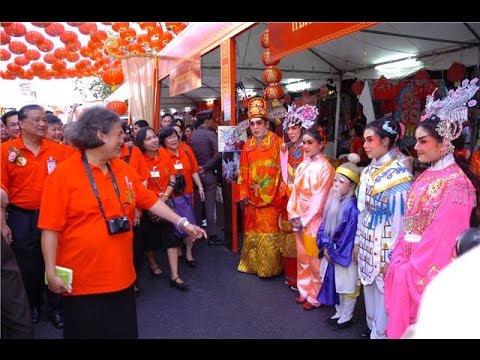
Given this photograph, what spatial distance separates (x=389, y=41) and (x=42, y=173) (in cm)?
548

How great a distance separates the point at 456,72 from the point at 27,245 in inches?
227

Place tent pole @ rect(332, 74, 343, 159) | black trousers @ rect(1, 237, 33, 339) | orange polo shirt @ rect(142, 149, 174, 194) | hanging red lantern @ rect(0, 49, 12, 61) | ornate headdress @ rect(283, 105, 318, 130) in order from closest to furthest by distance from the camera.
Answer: black trousers @ rect(1, 237, 33, 339) < ornate headdress @ rect(283, 105, 318, 130) < orange polo shirt @ rect(142, 149, 174, 194) < tent pole @ rect(332, 74, 343, 159) < hanging red lantern @ rect(0, 49, 12, 61)

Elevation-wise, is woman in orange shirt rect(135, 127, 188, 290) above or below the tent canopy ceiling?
below

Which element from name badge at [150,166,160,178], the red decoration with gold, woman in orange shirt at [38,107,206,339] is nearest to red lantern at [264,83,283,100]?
name badge at [150,166,160,178]

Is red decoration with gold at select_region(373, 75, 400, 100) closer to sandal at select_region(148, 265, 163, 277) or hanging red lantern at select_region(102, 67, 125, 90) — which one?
sandal at select_region(148, 265, 163, 277)

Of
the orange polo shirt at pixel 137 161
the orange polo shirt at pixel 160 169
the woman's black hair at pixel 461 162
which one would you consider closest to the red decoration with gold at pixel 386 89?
the orange polo shirt at pixel 160 169

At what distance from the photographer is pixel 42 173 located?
3475mm

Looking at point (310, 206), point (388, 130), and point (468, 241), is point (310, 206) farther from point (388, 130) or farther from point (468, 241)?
point (468, 241)

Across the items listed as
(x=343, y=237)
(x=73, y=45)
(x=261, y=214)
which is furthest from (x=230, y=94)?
(x=73, y=45)

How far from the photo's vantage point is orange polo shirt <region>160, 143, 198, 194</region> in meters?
4.62

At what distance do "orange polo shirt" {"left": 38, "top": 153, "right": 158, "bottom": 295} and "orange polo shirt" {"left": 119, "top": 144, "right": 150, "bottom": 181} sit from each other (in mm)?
1778

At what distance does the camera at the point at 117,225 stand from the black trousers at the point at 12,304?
521 mm

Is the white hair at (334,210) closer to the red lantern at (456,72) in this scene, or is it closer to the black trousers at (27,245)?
the black trousers at (27,245)

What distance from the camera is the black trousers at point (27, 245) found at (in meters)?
3.40
